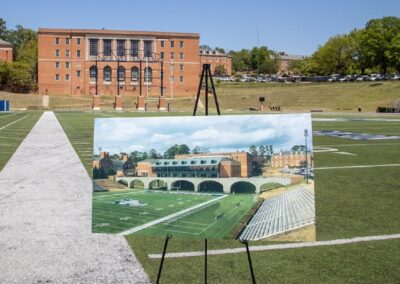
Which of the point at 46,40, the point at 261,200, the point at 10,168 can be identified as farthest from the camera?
the point at 46,40

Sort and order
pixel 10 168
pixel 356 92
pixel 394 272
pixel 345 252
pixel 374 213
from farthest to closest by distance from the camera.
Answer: pixel 356 92, pixel 10 168, pixel 374 213, pixel 345 252, pixel 394 272

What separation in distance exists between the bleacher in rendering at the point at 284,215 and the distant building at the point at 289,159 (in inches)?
7.7

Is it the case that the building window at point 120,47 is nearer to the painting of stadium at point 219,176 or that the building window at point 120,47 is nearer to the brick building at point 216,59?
the brick building at point 216,59

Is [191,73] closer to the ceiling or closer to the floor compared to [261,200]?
closer to the ceiling

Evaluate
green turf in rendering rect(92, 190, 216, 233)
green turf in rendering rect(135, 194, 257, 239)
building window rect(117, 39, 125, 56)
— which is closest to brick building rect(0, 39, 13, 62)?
building window rect(117, 39, 125, 56)

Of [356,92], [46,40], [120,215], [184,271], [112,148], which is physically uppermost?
[46,40]

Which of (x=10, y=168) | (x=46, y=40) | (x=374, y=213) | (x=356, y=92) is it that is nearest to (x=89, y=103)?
(x=46, y=40)

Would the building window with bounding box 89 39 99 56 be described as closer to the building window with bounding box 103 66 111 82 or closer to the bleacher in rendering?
the building window with bounding box 103 66 111 82

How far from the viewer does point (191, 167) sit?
14.2ft

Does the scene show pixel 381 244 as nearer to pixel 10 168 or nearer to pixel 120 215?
pixel 120 215

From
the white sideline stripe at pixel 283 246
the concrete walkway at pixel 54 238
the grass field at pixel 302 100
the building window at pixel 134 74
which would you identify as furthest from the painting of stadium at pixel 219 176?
the building window at pixel 134 74

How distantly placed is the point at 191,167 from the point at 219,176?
0.24 metres

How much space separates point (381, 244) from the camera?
6.31m

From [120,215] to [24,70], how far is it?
100444 millimetres
